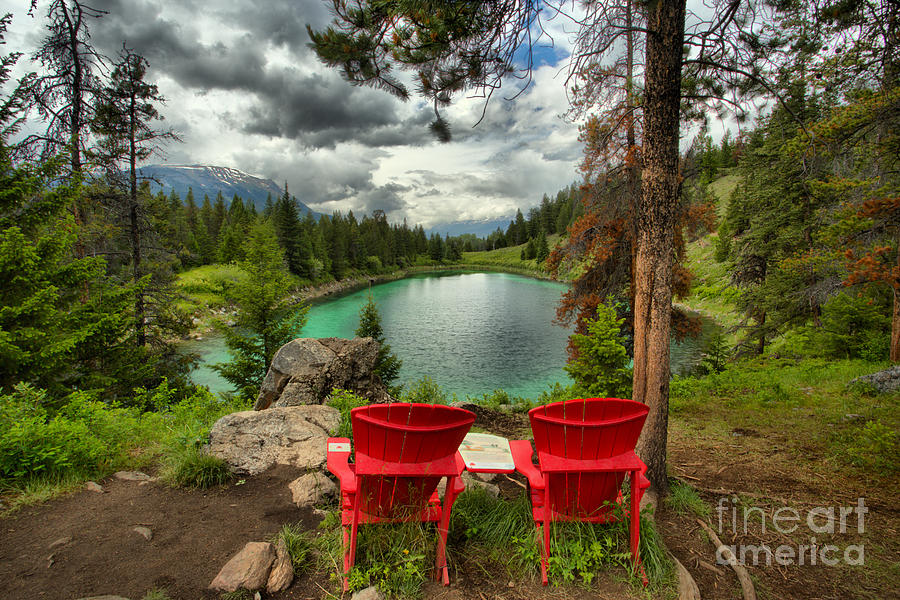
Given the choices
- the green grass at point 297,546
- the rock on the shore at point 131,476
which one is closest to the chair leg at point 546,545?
the green grass at point 297,546

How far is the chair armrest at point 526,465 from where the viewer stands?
9.58 ft

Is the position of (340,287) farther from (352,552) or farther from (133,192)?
(352,552)

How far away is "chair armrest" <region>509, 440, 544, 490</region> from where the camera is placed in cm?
292

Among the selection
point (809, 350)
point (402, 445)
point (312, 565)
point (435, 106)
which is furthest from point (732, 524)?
point (809, 350)

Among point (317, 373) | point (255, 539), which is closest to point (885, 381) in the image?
point (255, 539)

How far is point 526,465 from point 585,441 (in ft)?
2.06

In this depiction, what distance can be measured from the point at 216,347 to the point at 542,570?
25.8 meters

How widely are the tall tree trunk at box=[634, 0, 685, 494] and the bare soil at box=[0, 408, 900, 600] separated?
0.85 m

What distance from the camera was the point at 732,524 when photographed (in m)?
3.59

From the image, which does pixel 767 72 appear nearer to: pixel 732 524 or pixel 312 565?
pixel 732 524

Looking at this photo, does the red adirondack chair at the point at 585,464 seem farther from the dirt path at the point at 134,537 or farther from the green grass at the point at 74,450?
the green grass at the point at 74,450

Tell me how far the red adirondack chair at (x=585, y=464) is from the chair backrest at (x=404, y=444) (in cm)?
61


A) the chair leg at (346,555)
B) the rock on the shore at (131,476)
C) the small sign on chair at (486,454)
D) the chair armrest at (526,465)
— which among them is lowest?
the rock on the shore at (131,476)

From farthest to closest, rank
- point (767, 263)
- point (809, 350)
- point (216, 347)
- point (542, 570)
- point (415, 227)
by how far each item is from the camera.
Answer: point (415, 227) < point (216, 347) < point (767, 263) < point (809, 350) < point (542, 570)
